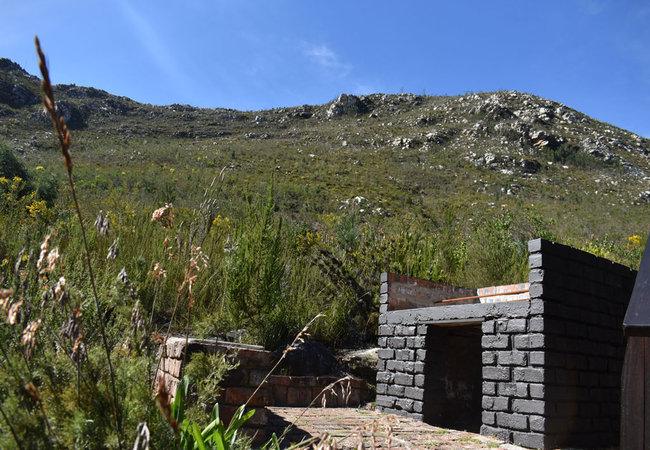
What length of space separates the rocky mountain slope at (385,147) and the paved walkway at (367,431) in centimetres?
1792

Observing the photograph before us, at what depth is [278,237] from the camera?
15.4 feet

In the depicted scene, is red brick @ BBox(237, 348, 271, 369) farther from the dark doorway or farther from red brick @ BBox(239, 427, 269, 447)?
the dark doorway

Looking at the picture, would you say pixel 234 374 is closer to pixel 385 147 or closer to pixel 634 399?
pixel 634 399

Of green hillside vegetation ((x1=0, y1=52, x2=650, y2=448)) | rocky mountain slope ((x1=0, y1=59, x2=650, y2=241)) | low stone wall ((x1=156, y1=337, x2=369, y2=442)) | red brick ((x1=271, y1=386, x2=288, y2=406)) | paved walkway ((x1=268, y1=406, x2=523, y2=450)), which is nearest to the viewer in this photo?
green hillside vegetation ((x1=0, y1=52, x2=650, y2=448))

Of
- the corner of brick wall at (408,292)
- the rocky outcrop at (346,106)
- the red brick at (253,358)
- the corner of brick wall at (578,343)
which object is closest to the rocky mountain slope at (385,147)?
the rocky outcrop at (346,106)

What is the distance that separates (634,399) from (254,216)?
3808 millimetres

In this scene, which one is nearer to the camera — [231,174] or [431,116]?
[231,174]

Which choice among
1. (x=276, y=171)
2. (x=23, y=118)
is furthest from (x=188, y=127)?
(x=276, y=171)

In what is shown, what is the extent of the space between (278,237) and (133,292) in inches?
118

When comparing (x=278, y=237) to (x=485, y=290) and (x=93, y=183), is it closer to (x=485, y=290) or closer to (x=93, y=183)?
(x=485, y=290)

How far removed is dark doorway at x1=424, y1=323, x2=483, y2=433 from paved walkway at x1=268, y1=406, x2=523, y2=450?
36cm

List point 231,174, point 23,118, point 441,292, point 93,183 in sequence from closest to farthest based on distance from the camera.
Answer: point 441,292 → point 93,183 → point 231,174 → point 23,118

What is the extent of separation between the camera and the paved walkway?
312cm

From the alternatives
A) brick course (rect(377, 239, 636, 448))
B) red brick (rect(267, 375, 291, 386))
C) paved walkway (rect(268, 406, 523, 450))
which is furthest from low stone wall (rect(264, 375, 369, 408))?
brick course (rect(377, 239, 636, 448))
